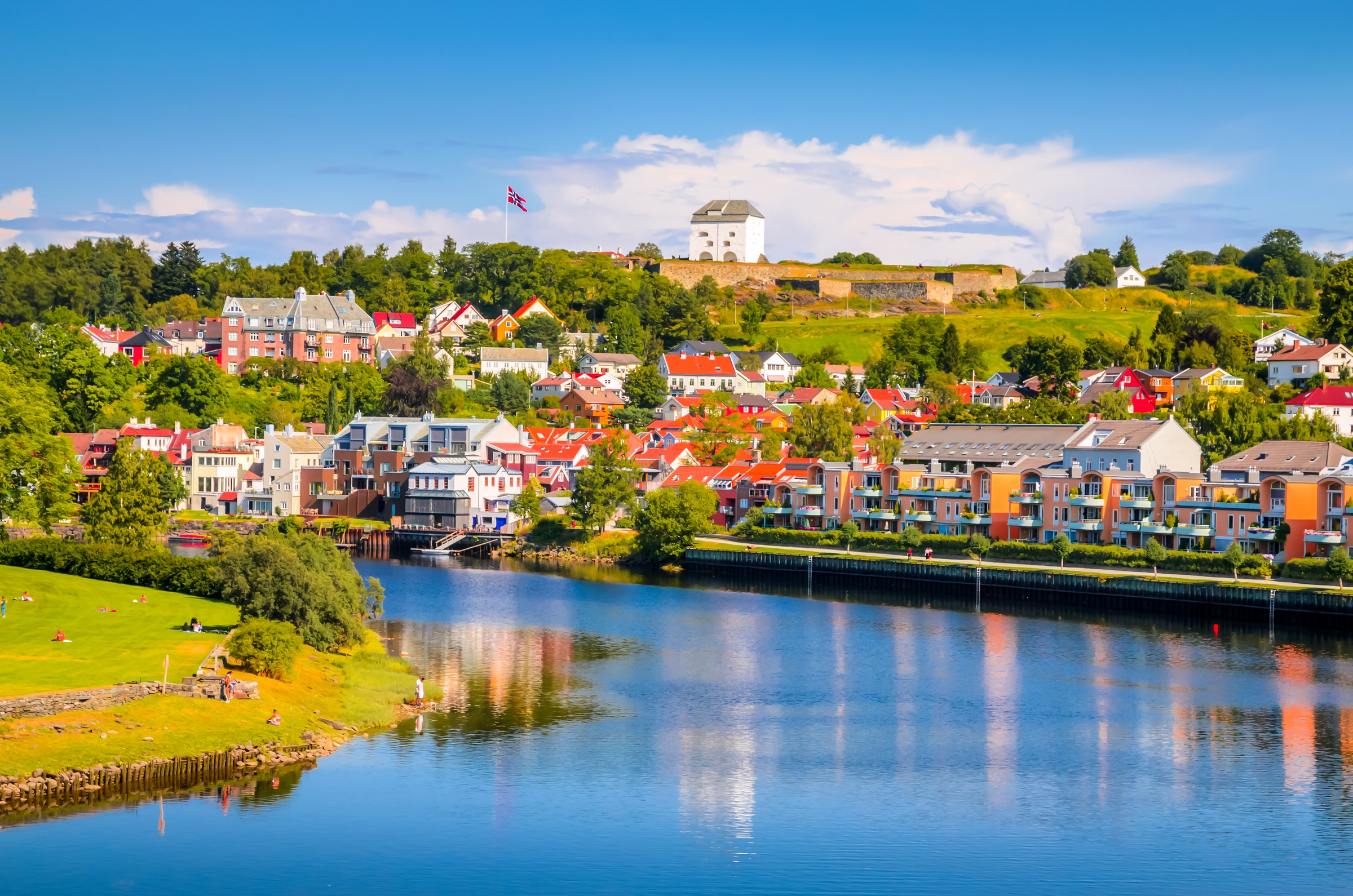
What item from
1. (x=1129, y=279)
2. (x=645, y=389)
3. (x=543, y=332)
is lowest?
(x=645, y=389)

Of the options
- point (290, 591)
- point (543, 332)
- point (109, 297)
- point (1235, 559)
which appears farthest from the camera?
point (109, 297)

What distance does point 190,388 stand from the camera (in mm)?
119375

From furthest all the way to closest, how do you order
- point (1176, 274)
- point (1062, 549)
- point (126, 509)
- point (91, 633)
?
point (1176, 274) < point (1062, 549) < point (126, 509) < point (91, 633)

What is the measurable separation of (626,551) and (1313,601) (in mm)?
39522

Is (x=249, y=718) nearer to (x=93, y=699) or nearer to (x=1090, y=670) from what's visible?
(x=93, y=699)

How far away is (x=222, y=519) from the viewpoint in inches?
3999

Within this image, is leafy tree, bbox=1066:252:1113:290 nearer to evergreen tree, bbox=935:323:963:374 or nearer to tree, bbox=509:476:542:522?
evergreen tree, bbox=935:323:963:374

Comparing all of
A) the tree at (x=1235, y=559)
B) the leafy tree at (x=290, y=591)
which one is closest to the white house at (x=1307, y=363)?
the tree at (x=1235, y=559)

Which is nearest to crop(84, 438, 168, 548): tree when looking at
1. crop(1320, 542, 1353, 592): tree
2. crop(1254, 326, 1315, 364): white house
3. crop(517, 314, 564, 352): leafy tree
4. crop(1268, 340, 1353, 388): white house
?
crop(1320, 542, 1353, 592): tree

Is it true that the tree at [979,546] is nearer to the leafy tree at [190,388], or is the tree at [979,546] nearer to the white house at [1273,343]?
the white house at [1273,343]

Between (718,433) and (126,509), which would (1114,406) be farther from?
(126,509)

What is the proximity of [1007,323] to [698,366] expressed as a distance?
1581 inches

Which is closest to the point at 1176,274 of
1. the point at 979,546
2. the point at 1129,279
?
the point at 1129,279

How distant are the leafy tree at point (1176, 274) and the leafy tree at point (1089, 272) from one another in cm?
681
